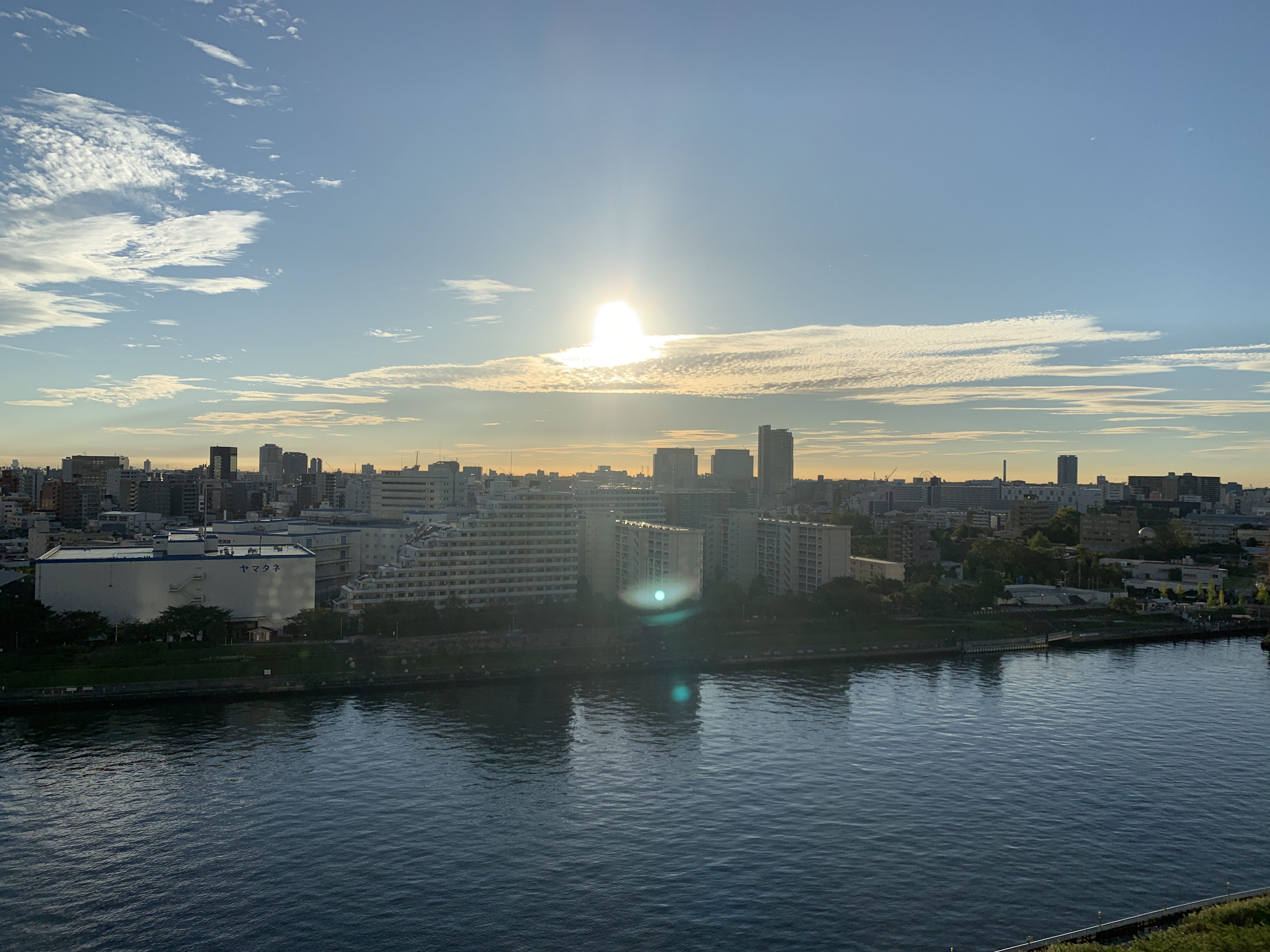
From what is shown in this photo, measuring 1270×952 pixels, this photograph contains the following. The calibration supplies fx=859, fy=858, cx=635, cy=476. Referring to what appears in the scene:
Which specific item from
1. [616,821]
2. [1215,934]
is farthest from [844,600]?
[1215,934]

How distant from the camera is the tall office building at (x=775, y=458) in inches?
5177

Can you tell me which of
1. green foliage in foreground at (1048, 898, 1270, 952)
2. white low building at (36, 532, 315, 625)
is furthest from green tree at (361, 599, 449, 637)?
green foliage in foreground at (1048, 898, 1270, 952)

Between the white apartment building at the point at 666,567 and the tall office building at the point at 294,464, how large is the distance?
10375 cm

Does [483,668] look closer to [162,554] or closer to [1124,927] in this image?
[162,554]

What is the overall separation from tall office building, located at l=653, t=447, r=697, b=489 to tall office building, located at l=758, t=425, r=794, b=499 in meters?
20.8

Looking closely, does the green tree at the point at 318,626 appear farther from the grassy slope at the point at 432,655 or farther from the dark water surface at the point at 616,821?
the dark water surface at the point at 616,821

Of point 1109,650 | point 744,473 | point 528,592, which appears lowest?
point 1109,650

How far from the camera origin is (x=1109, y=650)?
3822 centimetres

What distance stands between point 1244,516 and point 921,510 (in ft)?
123

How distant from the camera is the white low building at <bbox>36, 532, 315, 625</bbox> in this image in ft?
98.8

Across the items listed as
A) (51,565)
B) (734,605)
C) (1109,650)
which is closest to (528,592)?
(734,605)

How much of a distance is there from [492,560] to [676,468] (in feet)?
252

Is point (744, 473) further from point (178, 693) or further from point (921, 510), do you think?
point (178, 693)

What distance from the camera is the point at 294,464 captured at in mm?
132500
